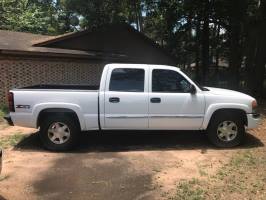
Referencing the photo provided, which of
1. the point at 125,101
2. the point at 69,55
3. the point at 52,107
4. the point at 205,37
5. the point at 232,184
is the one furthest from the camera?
the point at 205,37

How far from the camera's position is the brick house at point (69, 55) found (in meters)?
14.6

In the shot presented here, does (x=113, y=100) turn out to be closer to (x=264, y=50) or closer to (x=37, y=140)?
(x=37, y=140)

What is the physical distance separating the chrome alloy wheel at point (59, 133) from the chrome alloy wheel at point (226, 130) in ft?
10.9

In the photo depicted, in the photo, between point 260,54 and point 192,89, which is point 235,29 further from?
point 192,89

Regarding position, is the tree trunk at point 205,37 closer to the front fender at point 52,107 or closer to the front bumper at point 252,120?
the front bumper at point 252,120

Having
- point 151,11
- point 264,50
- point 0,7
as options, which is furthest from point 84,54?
point 0,7

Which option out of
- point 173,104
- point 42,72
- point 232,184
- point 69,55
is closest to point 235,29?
point 69,55

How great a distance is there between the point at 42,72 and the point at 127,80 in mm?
7943

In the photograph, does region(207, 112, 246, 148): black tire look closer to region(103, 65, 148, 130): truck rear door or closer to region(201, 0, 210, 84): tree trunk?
region(103, 65, 148, 130): truck rear door

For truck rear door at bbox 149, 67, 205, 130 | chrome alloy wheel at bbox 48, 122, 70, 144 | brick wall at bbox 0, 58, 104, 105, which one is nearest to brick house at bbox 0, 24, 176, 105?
brick wall at bbox 0, 58, 104, 105

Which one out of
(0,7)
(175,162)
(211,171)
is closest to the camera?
(211,171)

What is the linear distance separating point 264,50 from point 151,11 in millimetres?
6171

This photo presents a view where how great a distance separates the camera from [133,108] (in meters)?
8.24

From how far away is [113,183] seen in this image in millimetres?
6289
